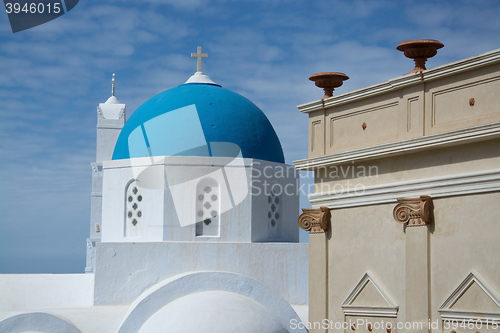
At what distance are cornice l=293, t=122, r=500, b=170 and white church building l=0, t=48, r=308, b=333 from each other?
345cm

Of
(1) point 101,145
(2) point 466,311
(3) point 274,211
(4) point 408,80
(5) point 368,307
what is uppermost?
(1) point 101,145

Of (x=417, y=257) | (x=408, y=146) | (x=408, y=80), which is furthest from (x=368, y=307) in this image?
(x=408, y=80)

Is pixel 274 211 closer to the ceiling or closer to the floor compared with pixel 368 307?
closer to the ceiling

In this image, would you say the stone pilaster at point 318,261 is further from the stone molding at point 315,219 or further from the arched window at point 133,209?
the arched window at point 133,209

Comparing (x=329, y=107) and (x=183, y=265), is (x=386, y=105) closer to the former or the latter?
(x=329, y=107)

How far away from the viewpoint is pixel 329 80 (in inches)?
291

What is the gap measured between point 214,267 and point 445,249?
19.3ft

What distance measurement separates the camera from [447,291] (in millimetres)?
5629

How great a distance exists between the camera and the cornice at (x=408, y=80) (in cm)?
546

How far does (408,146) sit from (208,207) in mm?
5847

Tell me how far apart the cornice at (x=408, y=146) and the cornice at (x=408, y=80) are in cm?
64

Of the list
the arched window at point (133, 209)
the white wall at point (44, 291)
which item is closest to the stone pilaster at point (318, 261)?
the arched window at point (133, 209)

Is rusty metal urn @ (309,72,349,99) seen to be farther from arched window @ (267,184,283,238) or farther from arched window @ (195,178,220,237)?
arched window @ (267,184,283,238)

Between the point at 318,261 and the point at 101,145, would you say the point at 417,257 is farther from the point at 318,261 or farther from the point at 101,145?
the point at 101,145
